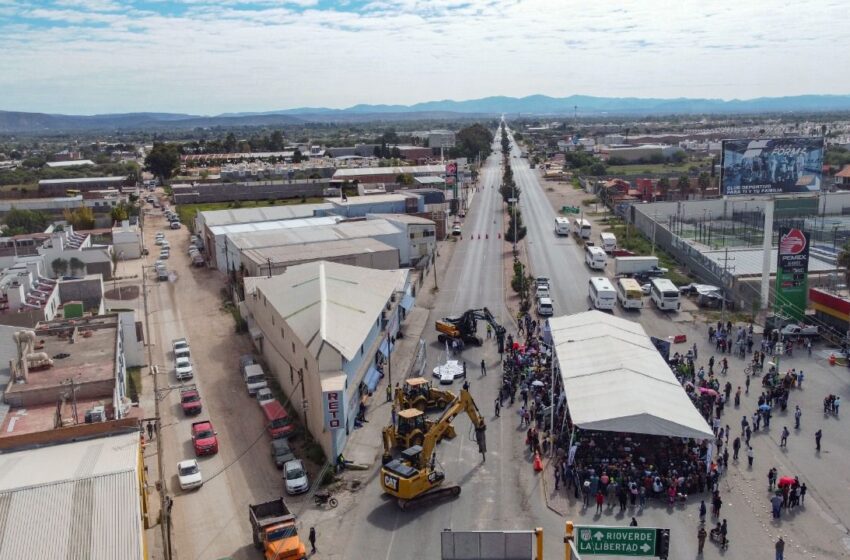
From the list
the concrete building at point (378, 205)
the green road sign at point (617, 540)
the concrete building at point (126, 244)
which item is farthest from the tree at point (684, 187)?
the green road sign at point (617, 540)

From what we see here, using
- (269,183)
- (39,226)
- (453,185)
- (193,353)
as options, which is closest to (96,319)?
(193,353)

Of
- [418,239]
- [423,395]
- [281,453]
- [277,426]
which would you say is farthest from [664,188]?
[281,453]

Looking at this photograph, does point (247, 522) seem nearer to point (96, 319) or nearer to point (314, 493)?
point (314, 493)

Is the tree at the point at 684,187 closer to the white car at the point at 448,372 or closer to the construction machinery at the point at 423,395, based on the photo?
the white car at the point at 448,372

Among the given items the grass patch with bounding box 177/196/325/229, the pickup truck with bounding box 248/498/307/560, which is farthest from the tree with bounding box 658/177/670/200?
the pickup truck with bounding box 248/498/307/560

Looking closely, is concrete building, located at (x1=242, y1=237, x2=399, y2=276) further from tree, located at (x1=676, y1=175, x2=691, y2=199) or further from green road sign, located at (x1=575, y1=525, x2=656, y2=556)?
tree, located at (x1=676, y1=175, x2=691, y2=199)

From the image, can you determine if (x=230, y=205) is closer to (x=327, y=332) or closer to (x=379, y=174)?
(x=379, y=174)

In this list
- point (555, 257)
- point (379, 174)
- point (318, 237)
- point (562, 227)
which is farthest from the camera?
point (379, 174)
